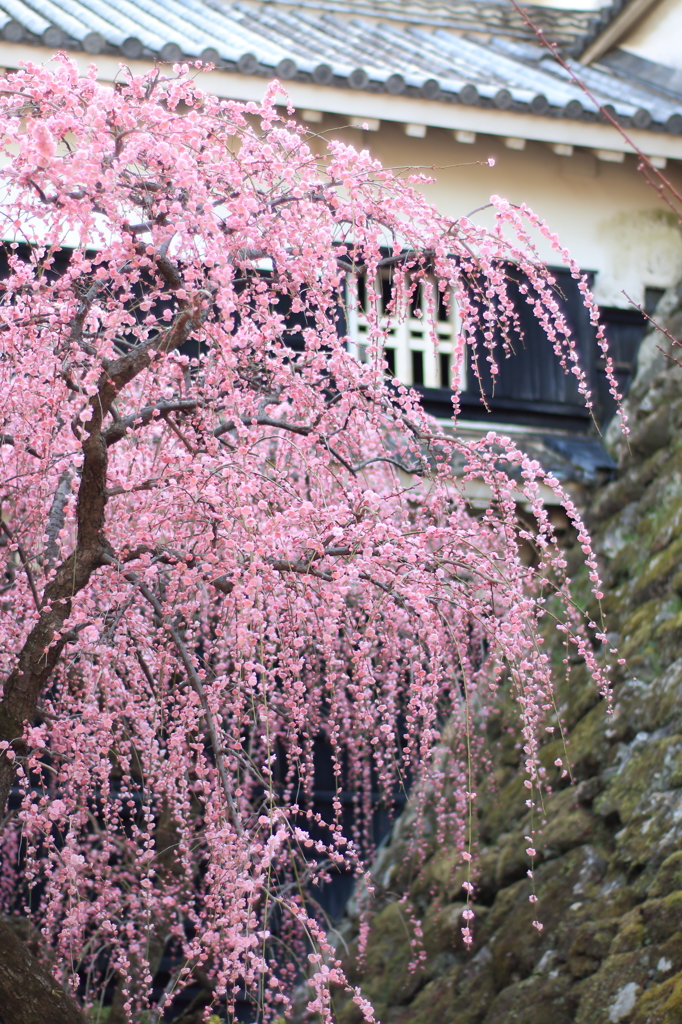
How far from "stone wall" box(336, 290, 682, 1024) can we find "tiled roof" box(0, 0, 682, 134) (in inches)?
94.5

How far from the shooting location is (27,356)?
372 cm

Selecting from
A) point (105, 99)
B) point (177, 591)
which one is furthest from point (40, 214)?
point (177, 591)

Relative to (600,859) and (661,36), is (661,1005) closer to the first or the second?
(600,859)

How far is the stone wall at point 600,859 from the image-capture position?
502 cm

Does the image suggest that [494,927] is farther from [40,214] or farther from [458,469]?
[40,214]

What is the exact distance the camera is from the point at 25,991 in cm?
358

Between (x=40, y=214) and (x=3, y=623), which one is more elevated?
(x=40, y=214)

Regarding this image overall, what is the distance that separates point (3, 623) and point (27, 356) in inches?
48.3

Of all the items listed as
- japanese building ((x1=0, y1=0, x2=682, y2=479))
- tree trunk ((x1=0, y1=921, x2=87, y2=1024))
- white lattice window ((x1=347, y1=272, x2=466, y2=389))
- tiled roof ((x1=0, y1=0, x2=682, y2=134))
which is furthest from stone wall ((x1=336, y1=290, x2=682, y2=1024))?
tree trunk ((x1=0, y1=921, x2=87, y2=1024))

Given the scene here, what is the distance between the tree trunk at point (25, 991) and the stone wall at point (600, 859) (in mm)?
2626

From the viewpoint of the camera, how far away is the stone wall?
16.5 feet

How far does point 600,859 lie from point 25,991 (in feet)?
11.0

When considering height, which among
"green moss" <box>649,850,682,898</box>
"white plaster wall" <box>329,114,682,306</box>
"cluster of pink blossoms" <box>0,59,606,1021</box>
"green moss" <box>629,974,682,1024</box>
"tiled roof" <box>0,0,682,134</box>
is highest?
"tiled roof" <box>0,0,682,134</box>

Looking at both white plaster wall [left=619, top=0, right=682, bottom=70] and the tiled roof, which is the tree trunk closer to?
the tiled roof
